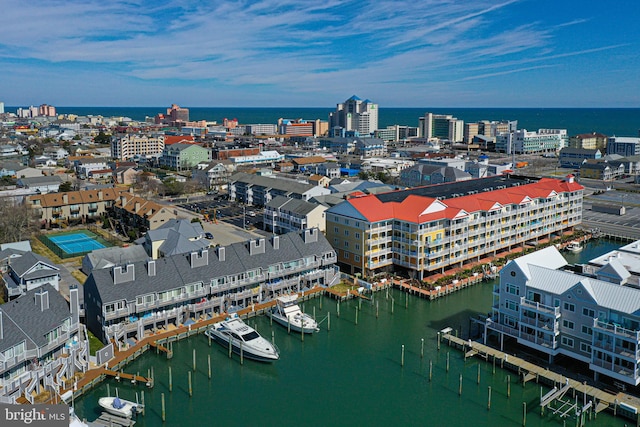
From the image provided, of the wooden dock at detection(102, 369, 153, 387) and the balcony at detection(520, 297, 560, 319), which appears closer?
the wooden dock at detection(102, 369, 153, 387)

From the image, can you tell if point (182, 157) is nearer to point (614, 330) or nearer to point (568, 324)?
point (568, 324)

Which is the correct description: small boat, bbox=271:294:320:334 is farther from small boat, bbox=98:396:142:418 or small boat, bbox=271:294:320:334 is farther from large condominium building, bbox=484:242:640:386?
small boat, bbox=98:396:142:418

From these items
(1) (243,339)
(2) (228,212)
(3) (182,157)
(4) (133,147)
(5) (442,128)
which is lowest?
(1) (243,339)

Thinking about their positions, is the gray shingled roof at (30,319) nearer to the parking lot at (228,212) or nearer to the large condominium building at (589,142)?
the parking lot at (228,212)

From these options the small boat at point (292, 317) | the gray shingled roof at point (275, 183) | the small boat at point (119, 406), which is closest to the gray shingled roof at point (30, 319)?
the small boat at point (119, 406)

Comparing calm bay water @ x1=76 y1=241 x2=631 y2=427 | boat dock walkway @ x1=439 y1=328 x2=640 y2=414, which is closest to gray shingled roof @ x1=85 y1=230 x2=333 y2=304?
calm bay water @ x1=76 y1=241 x2=631 y2=427

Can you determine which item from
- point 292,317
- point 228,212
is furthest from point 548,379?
point 228,212

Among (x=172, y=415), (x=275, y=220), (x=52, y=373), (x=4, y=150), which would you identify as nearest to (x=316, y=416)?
(x=172, y=415)
